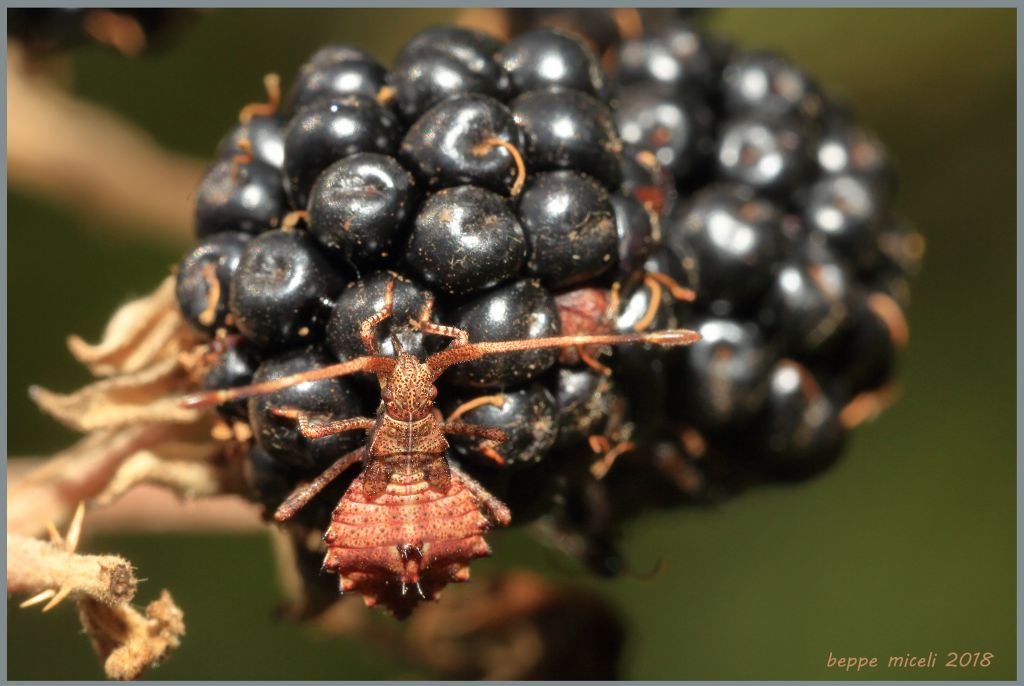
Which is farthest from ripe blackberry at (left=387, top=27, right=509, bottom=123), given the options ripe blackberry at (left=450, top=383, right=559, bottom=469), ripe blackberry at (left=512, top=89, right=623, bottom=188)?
ripe blackberry at (left=450, top=383, right=559, bottom=469)

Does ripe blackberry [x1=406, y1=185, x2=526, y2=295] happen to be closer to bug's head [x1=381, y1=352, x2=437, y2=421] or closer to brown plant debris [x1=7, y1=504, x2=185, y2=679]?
bug's head [x1=381, y1=352, x2=437, y2=421]

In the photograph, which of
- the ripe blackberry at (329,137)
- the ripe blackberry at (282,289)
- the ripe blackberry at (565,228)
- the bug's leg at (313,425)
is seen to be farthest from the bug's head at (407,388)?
the ripe blackberry at (329,137)

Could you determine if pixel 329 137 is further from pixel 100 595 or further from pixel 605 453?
pixel 100 595

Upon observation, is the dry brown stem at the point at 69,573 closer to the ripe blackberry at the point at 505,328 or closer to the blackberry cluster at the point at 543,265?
the blackberry cluster at the point at 543,265

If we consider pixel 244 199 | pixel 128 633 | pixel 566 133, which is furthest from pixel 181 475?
pixel 566 133

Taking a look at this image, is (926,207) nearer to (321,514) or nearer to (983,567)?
(983,567)

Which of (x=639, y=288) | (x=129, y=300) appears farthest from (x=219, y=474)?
(x=639, y=288)
